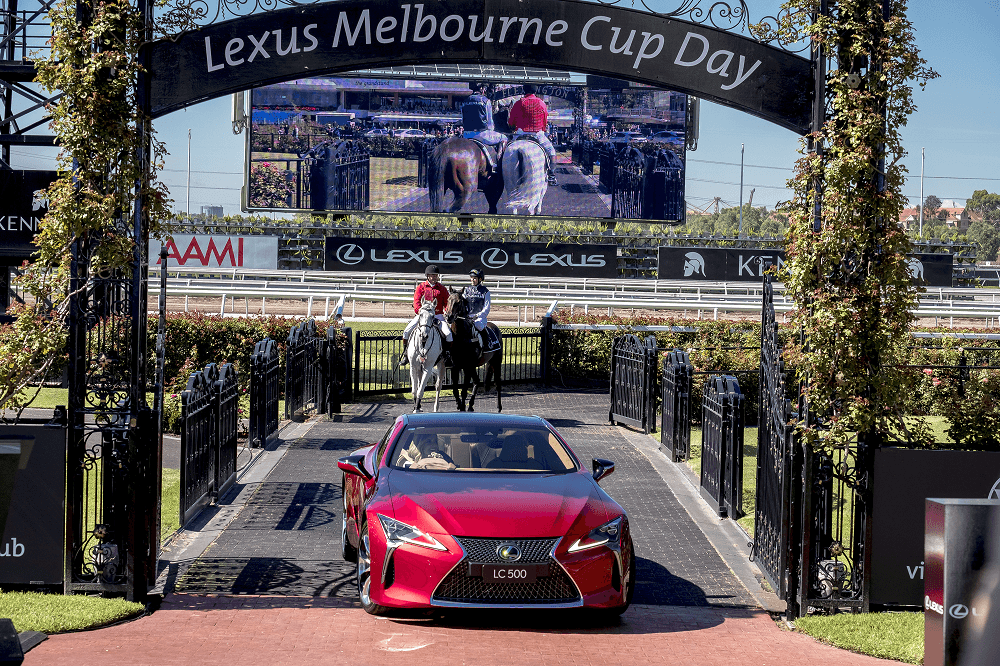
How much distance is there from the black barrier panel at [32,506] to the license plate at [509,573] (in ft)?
10.3

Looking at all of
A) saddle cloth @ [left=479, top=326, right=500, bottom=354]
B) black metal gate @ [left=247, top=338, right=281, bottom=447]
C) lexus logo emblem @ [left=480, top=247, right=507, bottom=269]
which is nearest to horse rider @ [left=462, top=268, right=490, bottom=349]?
saddle cloth @ [left=479, top=326, right=500, bottom=354]

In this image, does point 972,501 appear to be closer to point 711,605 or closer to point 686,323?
Answer: point 711,605

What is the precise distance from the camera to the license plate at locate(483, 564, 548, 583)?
21.8ft

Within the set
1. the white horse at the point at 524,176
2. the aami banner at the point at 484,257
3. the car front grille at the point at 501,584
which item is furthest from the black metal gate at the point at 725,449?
the white horse at the point at 524,176

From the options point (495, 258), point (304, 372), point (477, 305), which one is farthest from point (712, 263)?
point (304, 372)

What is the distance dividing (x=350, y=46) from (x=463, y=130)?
43.1 meters

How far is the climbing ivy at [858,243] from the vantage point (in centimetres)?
732

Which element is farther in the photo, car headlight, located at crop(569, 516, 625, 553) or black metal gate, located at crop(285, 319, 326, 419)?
black metal gate, located at crop(285, 319, 326, 419)

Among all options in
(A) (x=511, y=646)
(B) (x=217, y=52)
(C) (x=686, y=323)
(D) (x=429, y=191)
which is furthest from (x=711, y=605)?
(D) (x=429, y=191)

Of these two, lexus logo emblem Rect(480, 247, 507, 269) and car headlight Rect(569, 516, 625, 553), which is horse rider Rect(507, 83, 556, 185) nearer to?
lexus logo emblem Rect(480, 247, 507, 269)

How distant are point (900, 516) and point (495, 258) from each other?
41.4 metres

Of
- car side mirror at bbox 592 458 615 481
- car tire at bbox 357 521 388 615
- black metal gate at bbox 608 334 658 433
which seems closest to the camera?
car tire at bbox 357 521 388 615

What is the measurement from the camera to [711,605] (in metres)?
7.77

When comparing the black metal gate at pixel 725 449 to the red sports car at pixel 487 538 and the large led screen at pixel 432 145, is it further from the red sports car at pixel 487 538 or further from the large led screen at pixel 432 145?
the large led screen at pixel 432 145
